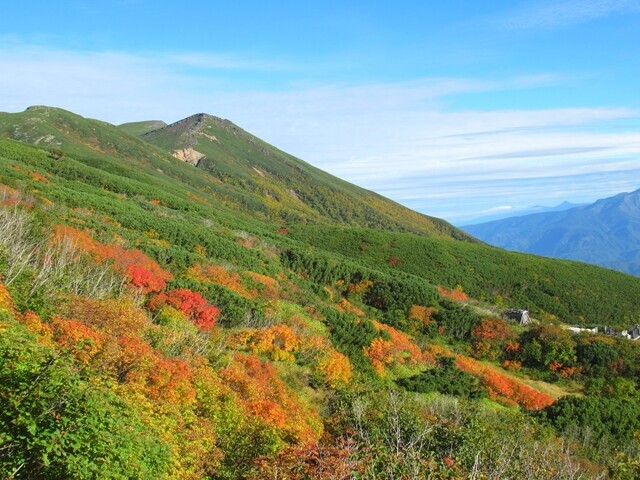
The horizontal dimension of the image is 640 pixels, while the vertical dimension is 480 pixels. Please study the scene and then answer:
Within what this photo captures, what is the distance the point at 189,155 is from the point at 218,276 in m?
143

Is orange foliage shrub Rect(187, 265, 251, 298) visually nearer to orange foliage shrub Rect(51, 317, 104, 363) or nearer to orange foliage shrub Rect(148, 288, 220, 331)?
orange foliage shrub Rect(148, 288, 220, 331)

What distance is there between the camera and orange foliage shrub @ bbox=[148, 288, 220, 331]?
28906 mm

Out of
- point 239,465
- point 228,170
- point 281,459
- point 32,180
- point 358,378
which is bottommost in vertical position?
point 358,378

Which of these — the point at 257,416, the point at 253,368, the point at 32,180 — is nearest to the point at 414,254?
the point at 32,180

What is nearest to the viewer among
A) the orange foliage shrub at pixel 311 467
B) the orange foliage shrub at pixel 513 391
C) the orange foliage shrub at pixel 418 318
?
the orange foliage shrub at pixel 311 467

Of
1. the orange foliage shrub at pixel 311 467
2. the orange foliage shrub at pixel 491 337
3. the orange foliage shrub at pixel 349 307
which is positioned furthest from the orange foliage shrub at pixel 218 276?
the orange foliage shrub at pixel 311 467

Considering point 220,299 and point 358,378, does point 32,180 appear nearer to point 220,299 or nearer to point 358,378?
point 220,299

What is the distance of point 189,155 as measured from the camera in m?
174

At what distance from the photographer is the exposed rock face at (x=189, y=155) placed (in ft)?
562

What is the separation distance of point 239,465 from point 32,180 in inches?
1986

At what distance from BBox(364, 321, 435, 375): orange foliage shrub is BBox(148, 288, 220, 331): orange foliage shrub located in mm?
12152

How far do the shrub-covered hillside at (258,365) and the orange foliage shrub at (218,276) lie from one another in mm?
233

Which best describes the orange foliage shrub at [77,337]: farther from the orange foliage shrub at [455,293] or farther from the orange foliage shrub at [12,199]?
the orange foliage shrub at [455,293]

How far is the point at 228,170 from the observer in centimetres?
16788
